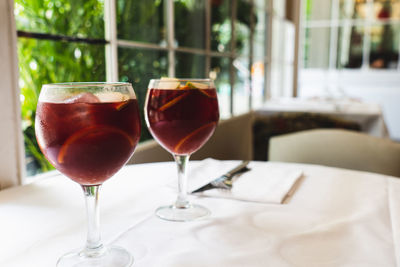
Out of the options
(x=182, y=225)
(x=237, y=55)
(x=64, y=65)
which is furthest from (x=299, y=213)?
(x=237, y=55)

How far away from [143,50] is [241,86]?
1.75m

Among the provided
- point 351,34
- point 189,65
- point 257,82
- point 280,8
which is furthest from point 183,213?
point 351,34

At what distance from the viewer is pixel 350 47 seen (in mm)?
6801

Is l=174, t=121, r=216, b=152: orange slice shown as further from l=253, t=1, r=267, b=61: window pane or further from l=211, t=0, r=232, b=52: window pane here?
l=253, t=1, r=267, b=61: window pane

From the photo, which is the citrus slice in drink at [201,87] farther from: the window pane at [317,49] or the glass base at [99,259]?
the window pane at [317,49]

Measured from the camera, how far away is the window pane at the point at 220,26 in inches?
107

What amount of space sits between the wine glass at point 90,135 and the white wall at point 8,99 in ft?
2.16

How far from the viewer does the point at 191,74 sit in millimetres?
2348

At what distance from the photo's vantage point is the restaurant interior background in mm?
1095

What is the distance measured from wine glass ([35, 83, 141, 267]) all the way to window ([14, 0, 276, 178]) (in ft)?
2.57

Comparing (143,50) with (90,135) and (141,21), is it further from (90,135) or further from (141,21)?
(90,135)

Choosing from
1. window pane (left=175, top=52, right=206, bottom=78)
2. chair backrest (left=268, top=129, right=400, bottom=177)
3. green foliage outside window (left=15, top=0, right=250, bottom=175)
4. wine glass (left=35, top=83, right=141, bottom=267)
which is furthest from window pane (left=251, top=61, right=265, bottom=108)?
wine glass (left=35, top=83, right=141, bottom=267)

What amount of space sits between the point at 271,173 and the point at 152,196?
0.27 m

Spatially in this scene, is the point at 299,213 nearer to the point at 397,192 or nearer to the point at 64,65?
the point at 397,192
